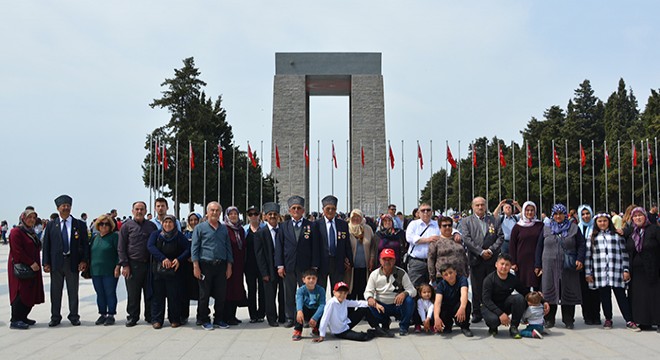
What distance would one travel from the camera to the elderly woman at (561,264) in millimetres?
7719

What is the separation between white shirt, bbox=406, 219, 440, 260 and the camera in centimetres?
799

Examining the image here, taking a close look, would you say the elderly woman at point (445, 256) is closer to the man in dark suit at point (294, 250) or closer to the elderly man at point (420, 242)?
the elderly man at point (420, 242)

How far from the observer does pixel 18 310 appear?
25.6ft

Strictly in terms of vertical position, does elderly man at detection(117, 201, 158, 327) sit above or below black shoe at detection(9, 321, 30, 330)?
above

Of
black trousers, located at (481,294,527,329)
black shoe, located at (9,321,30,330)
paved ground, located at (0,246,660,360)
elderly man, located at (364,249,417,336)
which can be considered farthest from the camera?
black shoe, located at (9,321,30,330)

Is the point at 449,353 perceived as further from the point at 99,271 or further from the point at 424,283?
the point at 99,271

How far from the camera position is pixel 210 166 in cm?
3969

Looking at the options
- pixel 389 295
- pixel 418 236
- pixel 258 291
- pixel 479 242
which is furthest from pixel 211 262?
pixel 479 242

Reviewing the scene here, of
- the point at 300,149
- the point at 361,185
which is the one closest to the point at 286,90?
the point at 300,149

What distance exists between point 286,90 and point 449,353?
3972 cm

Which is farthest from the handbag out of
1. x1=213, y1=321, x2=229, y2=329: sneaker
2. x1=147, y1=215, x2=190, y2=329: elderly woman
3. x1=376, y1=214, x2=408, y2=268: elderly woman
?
x1=376, y1=214, x2=408, y2=268: elderly woman

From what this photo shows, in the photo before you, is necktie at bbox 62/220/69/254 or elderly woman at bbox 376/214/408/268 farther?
elderly woman at bbox 376/214/408/268

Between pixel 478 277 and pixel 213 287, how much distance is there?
10.7ft

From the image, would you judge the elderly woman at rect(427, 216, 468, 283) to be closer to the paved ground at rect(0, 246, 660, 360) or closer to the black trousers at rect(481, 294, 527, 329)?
the black trousers at rect(481, 294, 527, 329)
